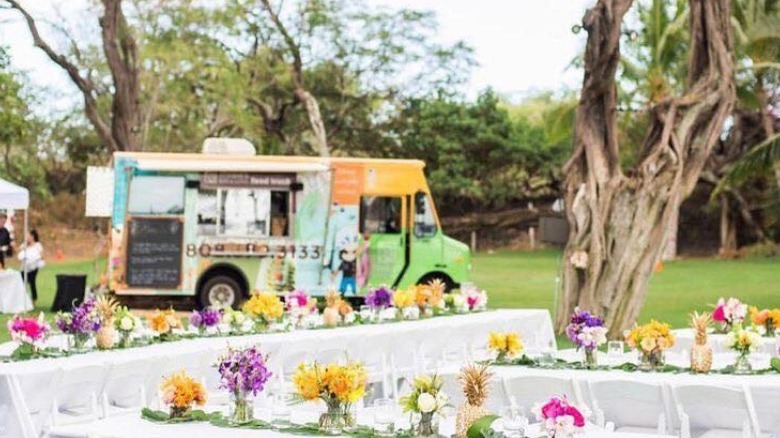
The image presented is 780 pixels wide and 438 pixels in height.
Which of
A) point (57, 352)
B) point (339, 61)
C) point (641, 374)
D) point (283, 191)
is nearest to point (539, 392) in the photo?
point (641, 374)

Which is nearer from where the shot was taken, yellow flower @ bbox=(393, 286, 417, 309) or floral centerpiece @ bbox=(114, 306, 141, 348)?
floral centerpiece @ bbox=(114, 306, 141, 348)

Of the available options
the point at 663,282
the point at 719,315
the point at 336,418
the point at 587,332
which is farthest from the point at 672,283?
the point at 336,418

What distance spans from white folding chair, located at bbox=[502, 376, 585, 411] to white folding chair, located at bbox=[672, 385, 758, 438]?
59 cm

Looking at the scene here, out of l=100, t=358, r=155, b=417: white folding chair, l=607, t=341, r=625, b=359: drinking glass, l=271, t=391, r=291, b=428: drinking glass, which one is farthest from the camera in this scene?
l=607, t=341, r=625, b=359: drinking glass

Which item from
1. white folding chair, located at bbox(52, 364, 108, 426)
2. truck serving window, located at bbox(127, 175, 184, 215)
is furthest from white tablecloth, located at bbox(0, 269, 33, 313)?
white folding chair, located at bbox(52, 364, 108, 426)

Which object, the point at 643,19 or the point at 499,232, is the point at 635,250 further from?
the point at 499,232

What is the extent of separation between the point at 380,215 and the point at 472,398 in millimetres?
16355

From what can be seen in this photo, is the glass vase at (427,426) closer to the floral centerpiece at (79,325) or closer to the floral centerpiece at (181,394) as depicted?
the floral centerpiece at (181,394)

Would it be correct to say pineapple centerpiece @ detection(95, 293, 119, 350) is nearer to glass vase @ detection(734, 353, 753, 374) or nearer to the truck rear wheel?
glass vase @ detection(734, 353, 753, 374)

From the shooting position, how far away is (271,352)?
11.3 metres

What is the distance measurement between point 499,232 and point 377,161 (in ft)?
80.9

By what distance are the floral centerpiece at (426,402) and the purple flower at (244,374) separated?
3.14 feet

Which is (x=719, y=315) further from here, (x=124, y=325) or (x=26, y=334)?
(x=26, y=334)

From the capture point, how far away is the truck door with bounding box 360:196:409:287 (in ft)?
73.7
